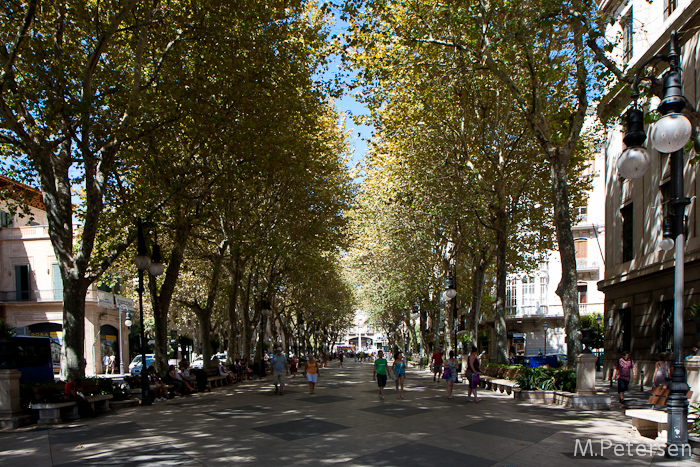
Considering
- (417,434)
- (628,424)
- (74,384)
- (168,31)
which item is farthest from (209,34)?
(628,424)

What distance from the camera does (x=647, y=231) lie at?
71.3 feet

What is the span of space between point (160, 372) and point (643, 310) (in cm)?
1842

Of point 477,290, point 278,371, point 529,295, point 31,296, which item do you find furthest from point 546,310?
point 31,296

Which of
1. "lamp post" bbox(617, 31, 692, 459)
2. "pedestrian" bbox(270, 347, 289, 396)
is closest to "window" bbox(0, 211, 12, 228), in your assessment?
"pedestrian" bbox(270, 347, 289, 396)

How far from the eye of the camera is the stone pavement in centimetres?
832

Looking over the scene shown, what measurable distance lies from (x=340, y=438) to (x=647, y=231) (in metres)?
17.0

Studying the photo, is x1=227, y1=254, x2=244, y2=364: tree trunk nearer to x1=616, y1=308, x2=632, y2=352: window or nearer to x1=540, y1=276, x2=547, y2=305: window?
x1=616, y1=308, x2=632, y2=352: window

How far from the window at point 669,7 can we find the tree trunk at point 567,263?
9399mm

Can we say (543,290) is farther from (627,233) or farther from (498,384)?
(498,384)

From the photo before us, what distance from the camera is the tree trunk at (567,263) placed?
49.1ft

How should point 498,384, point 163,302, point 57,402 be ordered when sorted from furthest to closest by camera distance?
point 163,302 < point 498,384 < point 57,402

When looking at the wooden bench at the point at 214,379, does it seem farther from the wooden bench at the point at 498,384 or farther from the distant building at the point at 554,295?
the distant building at the point at 554,295

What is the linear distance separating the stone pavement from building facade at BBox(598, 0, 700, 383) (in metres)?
8.59

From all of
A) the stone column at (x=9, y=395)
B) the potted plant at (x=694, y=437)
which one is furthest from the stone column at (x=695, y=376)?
the stone column at (x=9, y=395)
